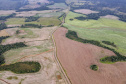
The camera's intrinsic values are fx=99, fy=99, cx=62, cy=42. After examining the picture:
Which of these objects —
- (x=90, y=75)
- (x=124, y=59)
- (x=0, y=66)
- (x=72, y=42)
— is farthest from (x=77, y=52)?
(x=0, y=66)

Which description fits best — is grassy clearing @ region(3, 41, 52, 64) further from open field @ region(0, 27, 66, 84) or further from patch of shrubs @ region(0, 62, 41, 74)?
patch of shrubs @ region(0, 62, 41, 74)

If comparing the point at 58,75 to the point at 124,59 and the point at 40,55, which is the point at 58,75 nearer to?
the point at 40,55

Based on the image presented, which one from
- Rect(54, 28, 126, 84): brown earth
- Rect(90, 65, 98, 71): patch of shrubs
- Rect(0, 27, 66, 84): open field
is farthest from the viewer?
Rect(90, 65, 98, 71): patch of shrubs

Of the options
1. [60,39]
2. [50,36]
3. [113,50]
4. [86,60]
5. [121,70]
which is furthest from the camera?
[50,36]

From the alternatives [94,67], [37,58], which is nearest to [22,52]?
[37,58]

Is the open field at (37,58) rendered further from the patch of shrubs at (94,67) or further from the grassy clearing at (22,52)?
the patch of shrubs at (94,67)

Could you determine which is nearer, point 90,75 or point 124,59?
point 90,75

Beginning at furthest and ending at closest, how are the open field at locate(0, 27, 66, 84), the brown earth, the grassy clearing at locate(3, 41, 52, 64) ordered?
the grassy clearing at locate(3, 41, 52, 64) → the brown earth → the open field at locate(0, 27, 66, 84)

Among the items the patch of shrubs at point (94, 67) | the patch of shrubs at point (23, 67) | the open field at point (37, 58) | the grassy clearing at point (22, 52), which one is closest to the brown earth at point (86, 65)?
the patch of shrubs at point (94, 67)

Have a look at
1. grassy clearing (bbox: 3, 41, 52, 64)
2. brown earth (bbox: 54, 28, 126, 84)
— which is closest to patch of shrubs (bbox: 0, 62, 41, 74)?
grassy clearing (bbox: 3, 41, 52, 64)
